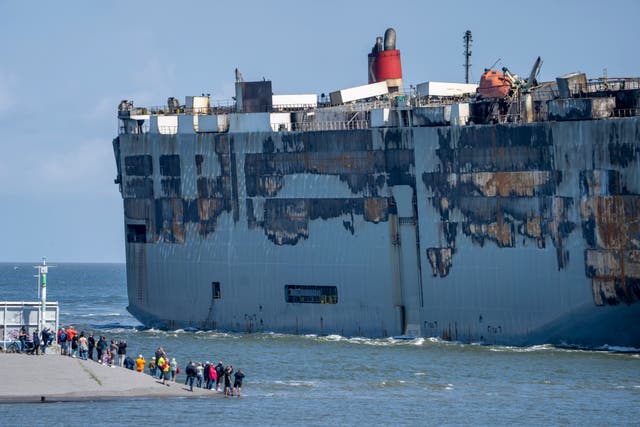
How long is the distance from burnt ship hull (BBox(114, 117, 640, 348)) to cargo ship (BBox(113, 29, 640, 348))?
0.10m

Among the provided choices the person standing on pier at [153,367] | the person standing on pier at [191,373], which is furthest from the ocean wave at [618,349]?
the person standing on pier at [153,367]

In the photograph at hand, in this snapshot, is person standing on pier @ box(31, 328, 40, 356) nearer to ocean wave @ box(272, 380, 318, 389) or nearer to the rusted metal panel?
ocean wave @ box(272, 380, 318, 389)

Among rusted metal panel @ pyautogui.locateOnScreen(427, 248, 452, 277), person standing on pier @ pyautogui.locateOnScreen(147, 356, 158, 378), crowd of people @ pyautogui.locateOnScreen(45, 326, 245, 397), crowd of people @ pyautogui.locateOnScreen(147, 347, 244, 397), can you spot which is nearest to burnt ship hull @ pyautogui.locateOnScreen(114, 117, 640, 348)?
rusted metal panel @ pyautogui.locateOnScreen(427, 248, 452, 277)

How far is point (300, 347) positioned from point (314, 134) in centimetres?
1285

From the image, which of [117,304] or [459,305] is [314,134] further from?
[117,304]

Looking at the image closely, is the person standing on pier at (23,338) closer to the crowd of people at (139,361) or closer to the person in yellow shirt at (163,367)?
the crowd of people at (139,361)

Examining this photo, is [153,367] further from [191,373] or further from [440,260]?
[440,260]

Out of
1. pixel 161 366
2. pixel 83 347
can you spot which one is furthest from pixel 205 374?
pixel 83 347

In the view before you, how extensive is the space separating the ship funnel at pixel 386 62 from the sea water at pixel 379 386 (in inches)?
856

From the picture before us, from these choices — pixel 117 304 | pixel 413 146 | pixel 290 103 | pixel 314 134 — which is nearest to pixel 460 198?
pixel 413 146

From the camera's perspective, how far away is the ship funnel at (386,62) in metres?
105

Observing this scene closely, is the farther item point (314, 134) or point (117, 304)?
point (117, 304)

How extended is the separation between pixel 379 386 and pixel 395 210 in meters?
19.8

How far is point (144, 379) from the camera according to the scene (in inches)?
2625
